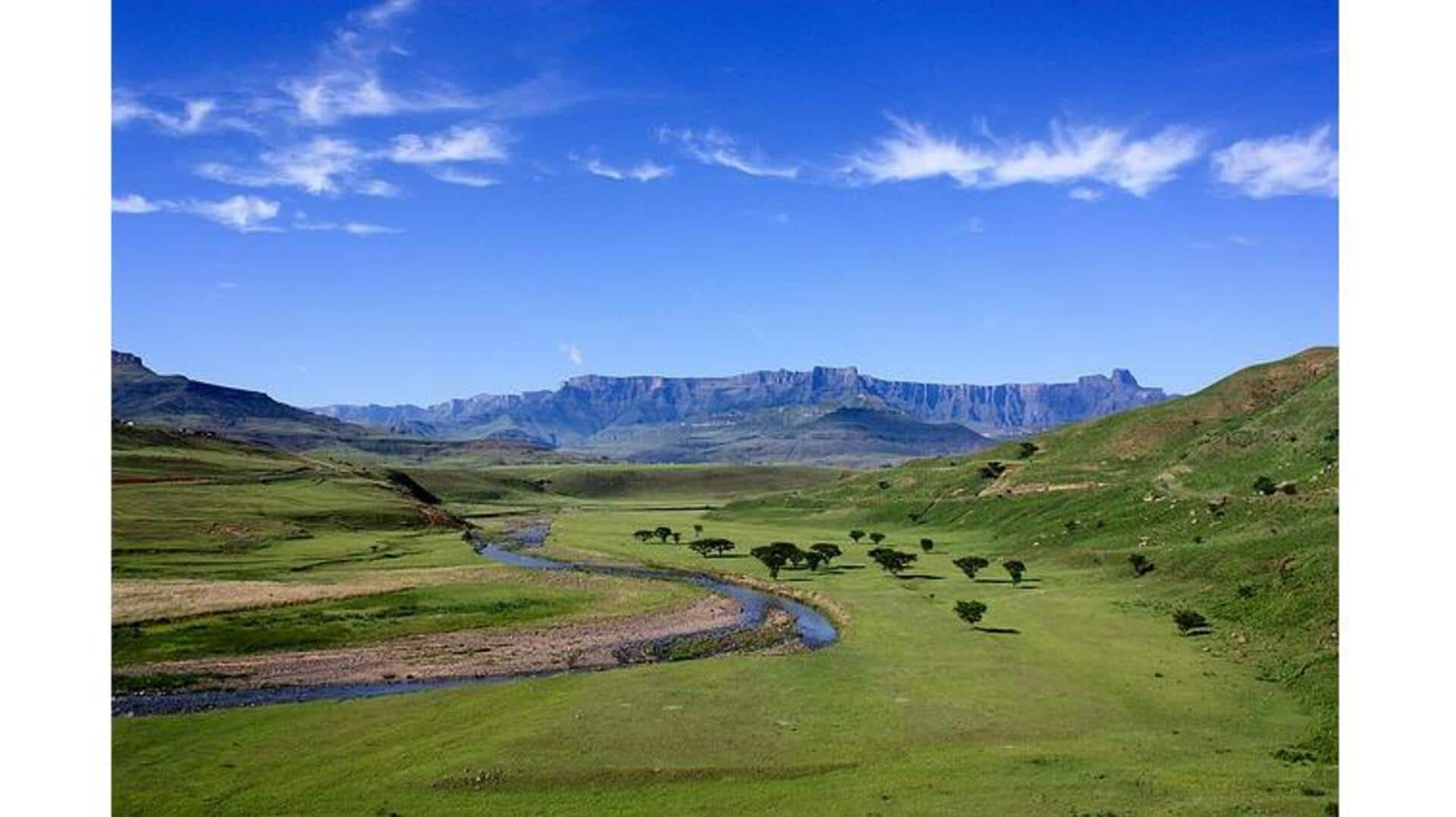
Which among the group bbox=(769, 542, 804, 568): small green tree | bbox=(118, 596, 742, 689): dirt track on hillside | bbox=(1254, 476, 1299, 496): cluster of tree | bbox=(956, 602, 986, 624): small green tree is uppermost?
bbox=(1254, 476, 1299, 496): cluster of tree

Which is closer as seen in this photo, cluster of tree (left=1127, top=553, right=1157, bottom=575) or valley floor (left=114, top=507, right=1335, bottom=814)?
valley floor (left=114, top=507, right=1335, bottom=814)

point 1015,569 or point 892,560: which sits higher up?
point 1015,569

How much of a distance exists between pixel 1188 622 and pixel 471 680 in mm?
47208

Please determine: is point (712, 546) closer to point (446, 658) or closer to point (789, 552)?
point (789, 552)

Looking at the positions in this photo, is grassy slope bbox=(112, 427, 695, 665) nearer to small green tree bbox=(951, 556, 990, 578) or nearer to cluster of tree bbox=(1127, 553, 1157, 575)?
small green tree bbox=(951, 556, 990, 578)

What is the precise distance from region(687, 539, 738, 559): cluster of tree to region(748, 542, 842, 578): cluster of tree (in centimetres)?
1247

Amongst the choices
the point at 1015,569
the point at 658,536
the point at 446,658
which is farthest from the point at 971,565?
the point at 658,536

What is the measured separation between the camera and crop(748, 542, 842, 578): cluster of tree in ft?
340

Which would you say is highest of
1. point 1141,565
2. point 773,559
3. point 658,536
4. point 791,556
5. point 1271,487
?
point 1271,487

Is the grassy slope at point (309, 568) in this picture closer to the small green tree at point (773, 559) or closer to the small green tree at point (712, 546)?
the small green tree at point (773, 559)

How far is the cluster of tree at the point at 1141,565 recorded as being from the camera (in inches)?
3408

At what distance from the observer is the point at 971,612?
70.2m

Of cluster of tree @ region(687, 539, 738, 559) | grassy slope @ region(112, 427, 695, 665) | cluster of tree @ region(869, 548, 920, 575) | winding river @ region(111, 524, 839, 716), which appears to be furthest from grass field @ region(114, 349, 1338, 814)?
cluster of tree @ region(687, 539, 738, 559)

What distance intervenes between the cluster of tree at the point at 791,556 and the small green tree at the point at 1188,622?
44.4 metres
